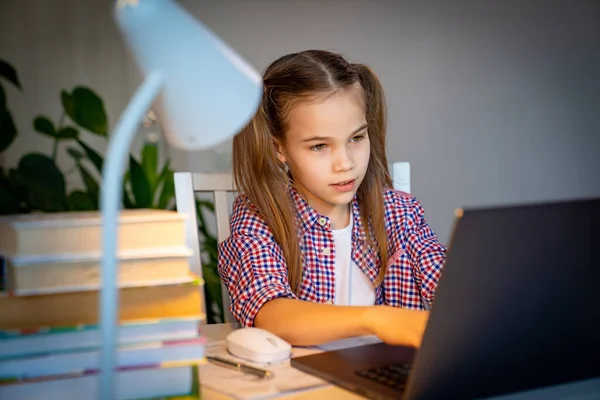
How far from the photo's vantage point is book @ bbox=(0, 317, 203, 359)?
73 cm

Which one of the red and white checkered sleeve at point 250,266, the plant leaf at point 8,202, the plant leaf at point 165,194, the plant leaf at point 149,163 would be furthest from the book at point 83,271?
the plant leaf at point 149,163

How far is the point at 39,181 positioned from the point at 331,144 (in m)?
1.13

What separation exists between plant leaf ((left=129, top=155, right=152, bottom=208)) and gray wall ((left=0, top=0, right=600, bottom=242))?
24.9 inches

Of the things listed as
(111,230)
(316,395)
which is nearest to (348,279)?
(316,395)

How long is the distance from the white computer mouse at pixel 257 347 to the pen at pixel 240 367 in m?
0.03

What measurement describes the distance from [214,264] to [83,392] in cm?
185

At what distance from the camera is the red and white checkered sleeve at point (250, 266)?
4.31ft

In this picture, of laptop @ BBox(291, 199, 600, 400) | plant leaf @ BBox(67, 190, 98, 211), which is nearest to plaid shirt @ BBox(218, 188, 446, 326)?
laptop @ BBox(291, 199, 600, 400)

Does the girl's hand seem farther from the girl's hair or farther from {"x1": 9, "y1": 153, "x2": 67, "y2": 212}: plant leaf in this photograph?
{"x1": 9, "y1": 153, "x2": 67, "y2": 212}: plant leaf

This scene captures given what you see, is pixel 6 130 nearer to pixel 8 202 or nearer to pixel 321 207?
pixel 8 202

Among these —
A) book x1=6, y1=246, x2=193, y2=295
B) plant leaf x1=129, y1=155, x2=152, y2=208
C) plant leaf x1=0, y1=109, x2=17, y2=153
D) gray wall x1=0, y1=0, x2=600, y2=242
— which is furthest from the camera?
gray wall x1=0, y1=0, x2=600, y2=242

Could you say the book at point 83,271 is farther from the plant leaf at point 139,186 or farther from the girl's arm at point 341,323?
the plant leaf at point 139,186

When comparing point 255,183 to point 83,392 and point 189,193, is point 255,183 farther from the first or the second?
point 83,392

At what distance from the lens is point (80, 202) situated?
8.07 feet
